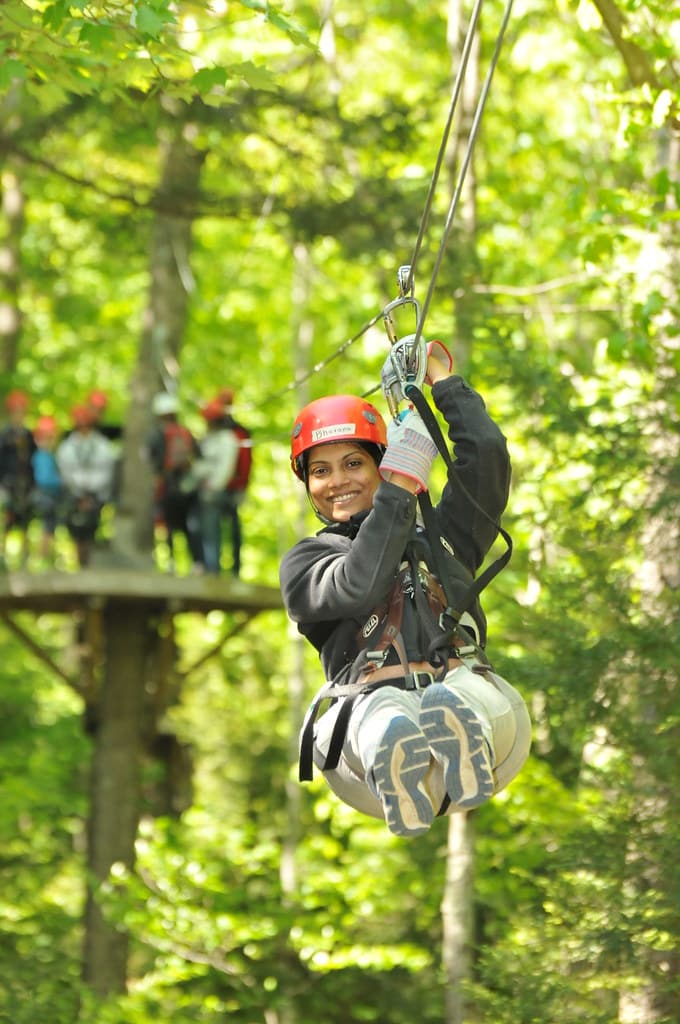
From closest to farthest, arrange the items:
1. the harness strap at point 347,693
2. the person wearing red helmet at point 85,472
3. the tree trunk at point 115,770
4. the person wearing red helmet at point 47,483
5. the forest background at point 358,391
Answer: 1. the harness strap at point 347,693
2. the forest background at point 358,391
3. the person wearing red helmet at point 47,483
4. the person wearing red helmet at point 85,472
5. the tree trunk at point 115,770

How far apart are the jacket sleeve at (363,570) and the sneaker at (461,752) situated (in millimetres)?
432

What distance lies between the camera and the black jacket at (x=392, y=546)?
4246mm

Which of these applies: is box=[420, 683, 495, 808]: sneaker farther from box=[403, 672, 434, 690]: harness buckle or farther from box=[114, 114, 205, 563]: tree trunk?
box=[114, 114, 205, 563]: tree trunk

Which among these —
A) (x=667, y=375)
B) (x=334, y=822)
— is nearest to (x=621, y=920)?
(x=667, y=375)

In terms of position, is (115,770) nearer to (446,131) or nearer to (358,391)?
(358,391)

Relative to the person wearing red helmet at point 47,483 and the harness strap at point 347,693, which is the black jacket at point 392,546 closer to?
the harness strap at point 347,693

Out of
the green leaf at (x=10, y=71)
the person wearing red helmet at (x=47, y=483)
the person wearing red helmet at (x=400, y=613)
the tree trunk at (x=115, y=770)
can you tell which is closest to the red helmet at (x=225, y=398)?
the person wearing red helmet at (x=47, y=483)

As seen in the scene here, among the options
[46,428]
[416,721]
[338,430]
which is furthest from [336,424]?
[46,428]

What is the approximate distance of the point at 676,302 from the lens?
26.9ft

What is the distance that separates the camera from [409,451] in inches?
168

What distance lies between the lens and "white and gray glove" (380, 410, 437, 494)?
4.26m

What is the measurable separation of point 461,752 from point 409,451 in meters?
0.89

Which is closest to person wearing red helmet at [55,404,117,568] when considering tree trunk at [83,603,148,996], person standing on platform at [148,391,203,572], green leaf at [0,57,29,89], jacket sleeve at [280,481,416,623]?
person standing on platform at [148,391,203,572]

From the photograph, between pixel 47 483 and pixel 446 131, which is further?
pixel 47 483
